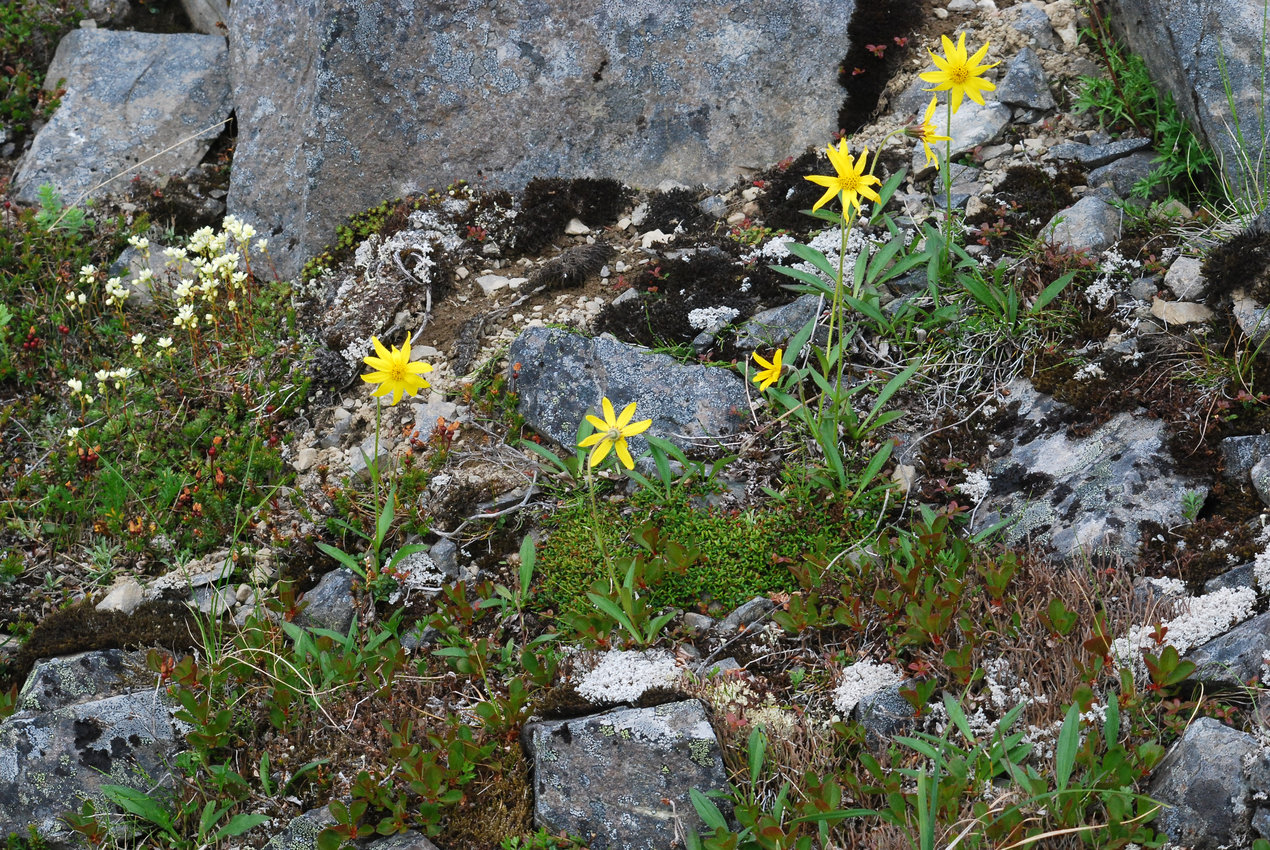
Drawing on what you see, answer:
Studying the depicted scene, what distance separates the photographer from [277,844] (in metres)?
2.87

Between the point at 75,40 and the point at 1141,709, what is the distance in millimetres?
8215

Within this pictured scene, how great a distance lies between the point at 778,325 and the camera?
172 inches

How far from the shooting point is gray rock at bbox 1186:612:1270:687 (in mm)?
2613

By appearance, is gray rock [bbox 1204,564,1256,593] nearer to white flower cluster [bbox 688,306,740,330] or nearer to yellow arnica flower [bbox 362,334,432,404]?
white flower cluster [bbox 688,306,740,330]

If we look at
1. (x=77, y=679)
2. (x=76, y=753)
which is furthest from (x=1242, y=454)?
(x=77, y=679)

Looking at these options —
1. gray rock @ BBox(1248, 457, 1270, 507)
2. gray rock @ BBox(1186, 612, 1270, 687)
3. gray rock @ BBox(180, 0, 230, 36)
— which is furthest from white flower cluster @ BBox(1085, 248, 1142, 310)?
gray rock @ BBox(180, 0, 230, 36)

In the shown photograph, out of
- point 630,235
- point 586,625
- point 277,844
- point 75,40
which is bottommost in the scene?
point 277,844

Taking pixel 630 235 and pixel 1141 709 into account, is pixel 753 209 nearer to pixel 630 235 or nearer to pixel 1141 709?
pixel 630 235

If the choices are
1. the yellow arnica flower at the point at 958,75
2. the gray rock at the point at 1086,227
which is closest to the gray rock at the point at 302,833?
the yellow arnica flower at the point at 958,75

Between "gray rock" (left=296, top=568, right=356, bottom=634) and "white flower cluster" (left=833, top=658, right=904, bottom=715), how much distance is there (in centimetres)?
192

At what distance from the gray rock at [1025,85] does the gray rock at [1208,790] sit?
357 centimetres

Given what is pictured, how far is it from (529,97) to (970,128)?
260 cm

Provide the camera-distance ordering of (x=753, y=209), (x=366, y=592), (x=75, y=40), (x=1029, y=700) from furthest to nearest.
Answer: (x=75, y=40) → (x=753, y=209) → (x=366, y=592) → (x=1029, y=700)

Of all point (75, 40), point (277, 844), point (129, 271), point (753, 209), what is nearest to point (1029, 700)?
point (277, 844)
